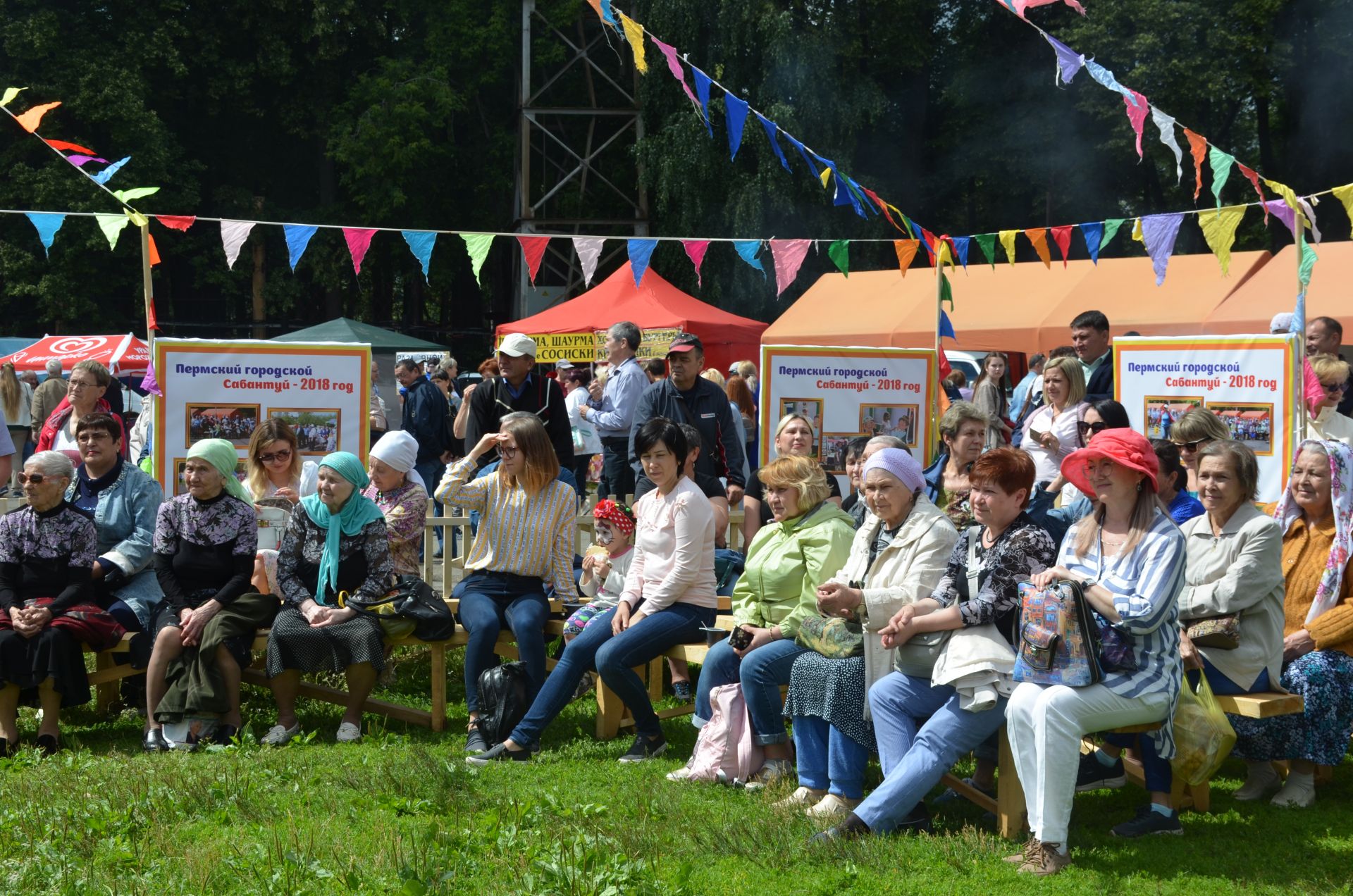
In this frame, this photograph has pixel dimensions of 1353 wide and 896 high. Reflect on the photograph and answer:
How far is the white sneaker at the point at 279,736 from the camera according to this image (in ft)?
22.5

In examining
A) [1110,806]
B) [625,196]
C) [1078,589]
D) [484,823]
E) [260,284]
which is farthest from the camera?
[260,284]

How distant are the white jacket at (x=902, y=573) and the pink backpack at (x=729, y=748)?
2.59 feet

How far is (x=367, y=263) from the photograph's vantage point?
33.5 metres

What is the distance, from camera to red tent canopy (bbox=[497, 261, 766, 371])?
18.3 m

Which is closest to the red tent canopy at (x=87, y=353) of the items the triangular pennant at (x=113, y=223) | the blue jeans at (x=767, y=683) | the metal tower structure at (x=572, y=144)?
the metal tower structure at (x=572, y=144)

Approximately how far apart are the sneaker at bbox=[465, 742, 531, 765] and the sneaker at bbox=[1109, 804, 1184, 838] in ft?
8.57

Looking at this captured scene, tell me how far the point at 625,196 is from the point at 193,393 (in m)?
21.5

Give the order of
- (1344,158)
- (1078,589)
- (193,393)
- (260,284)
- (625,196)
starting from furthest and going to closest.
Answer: (260,284) → (625,196) → (1344,158) → (193,393) → (1078,589)

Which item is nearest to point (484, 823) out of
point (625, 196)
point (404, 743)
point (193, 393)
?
point (404, 743)

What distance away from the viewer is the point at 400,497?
24.5 feet

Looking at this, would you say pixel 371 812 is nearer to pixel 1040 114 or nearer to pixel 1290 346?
pixel 1290 346

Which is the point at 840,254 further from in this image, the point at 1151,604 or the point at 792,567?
the point at 1151,604

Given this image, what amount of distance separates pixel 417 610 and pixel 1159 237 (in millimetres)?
5292

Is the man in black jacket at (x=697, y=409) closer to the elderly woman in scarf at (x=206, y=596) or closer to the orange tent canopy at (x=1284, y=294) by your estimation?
the elderly woman in scarf at (x=206, y=596)
